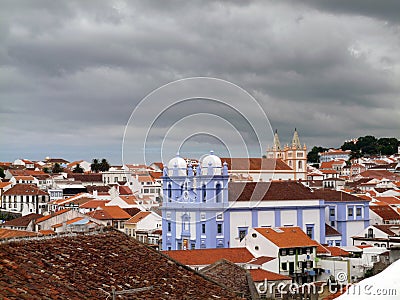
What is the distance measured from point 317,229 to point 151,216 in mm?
13759

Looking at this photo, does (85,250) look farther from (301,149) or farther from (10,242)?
(301,149)

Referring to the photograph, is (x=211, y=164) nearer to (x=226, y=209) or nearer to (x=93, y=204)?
(x=226, y=209)

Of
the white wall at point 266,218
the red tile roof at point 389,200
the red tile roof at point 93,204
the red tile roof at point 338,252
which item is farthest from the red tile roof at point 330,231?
the red tile roof at point 93,204

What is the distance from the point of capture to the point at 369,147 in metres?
186

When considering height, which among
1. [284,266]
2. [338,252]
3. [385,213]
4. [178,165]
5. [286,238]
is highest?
[178,165]

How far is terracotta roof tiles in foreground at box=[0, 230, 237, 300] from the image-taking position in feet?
21.6

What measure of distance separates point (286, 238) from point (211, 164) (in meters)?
11.5

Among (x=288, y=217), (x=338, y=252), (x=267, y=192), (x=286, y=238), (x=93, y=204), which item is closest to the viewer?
(x=286, y=238)

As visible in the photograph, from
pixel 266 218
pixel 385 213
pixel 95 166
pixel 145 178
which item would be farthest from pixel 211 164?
pixel 95 166

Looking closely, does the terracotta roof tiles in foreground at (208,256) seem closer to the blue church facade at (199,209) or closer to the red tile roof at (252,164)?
the blue church facade at (199,209)

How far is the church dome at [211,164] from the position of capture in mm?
45344

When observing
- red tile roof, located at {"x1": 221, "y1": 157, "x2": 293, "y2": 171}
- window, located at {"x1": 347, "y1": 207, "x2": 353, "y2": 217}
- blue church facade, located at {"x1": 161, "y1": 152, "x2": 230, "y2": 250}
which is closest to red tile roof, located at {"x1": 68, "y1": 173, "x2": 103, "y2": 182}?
red tile roof, located at {"x1": 221, "y1": 157, "x2": 293, "y2": 171}

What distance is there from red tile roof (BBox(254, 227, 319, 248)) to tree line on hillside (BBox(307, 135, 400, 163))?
143 metres

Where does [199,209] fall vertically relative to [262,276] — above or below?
above
